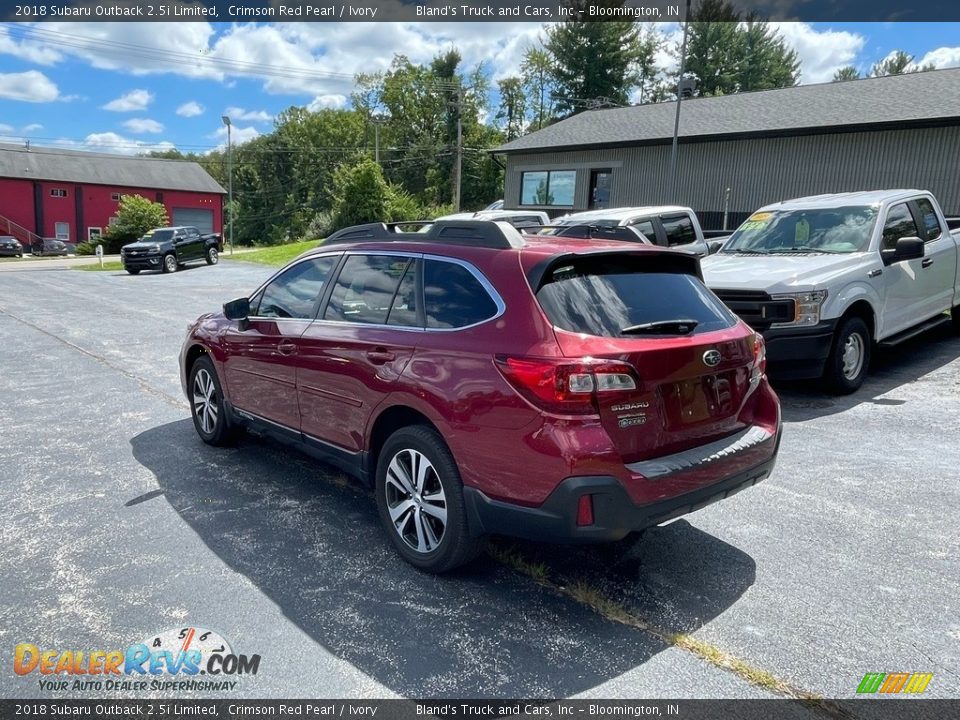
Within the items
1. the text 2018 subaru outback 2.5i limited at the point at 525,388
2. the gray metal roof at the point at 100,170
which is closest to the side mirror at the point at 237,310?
the text 2018 subaru outback 2.5i limited at the point at 525,388

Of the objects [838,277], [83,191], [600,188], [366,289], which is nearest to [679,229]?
[838,277]

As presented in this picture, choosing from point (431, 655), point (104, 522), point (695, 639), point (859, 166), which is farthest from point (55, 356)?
point (859, 166)

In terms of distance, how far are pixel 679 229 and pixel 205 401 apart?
344 inches

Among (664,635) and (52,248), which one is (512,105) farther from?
(664,635)

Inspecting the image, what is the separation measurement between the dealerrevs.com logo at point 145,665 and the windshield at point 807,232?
7251 mm

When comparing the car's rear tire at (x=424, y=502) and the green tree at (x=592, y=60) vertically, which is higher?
the green tree at (x=592, y=60)

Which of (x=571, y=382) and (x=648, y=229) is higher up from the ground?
(x=648, y=229)

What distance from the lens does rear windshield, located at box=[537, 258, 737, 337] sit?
320 cm

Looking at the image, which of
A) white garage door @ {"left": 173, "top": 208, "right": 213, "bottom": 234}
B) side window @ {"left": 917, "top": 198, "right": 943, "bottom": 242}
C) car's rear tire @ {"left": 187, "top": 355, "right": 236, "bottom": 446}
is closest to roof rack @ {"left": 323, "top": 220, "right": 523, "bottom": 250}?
car's rear tire @ {"left": 187, "top": 355, "right": 236, "bottom": 446}

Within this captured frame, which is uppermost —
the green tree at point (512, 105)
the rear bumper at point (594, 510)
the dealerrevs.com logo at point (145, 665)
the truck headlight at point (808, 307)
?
the green tree at point (512, 105)

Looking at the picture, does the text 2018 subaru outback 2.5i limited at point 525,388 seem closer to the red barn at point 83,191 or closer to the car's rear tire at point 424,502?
the car's rear tire at point 424,502

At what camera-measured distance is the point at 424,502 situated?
352 centimetres

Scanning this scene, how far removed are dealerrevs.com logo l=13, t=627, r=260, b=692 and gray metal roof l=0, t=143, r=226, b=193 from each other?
60416 mm

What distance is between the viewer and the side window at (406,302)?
372 cm
